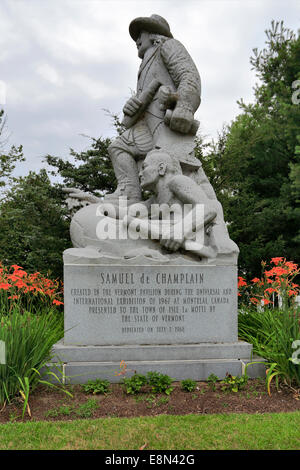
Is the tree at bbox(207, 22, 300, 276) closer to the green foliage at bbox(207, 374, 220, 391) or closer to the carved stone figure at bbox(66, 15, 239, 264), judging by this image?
the carved stone figure at bbox(66, 15, 239, 264)

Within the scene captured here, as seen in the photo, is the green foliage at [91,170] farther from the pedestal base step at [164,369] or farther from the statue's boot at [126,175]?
the pedestal base step at [164,369]

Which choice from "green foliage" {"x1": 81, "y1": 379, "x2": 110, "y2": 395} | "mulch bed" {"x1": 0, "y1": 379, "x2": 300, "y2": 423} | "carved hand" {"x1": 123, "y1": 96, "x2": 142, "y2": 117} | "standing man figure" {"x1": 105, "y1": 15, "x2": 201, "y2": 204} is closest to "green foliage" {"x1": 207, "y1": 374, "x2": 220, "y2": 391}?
"mulch bed" {"x1": 0, "y1": 379, "x2": 300, "y2": 423}

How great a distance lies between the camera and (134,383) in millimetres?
3801

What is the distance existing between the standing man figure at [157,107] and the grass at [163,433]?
313cm

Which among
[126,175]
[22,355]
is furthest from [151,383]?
[126,175]

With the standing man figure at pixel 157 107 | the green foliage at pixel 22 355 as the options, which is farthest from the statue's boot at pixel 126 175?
the green foliage at pixel 22 355

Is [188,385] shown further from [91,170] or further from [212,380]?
[91,170]

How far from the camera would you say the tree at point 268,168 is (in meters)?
10.5

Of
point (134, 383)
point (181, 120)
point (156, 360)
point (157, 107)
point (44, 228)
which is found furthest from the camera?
point (44, 228)

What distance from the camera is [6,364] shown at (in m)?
3.52

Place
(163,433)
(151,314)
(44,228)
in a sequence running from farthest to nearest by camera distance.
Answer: (44,228)
(151,314)
(163,433)

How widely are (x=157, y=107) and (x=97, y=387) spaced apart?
388 cm
